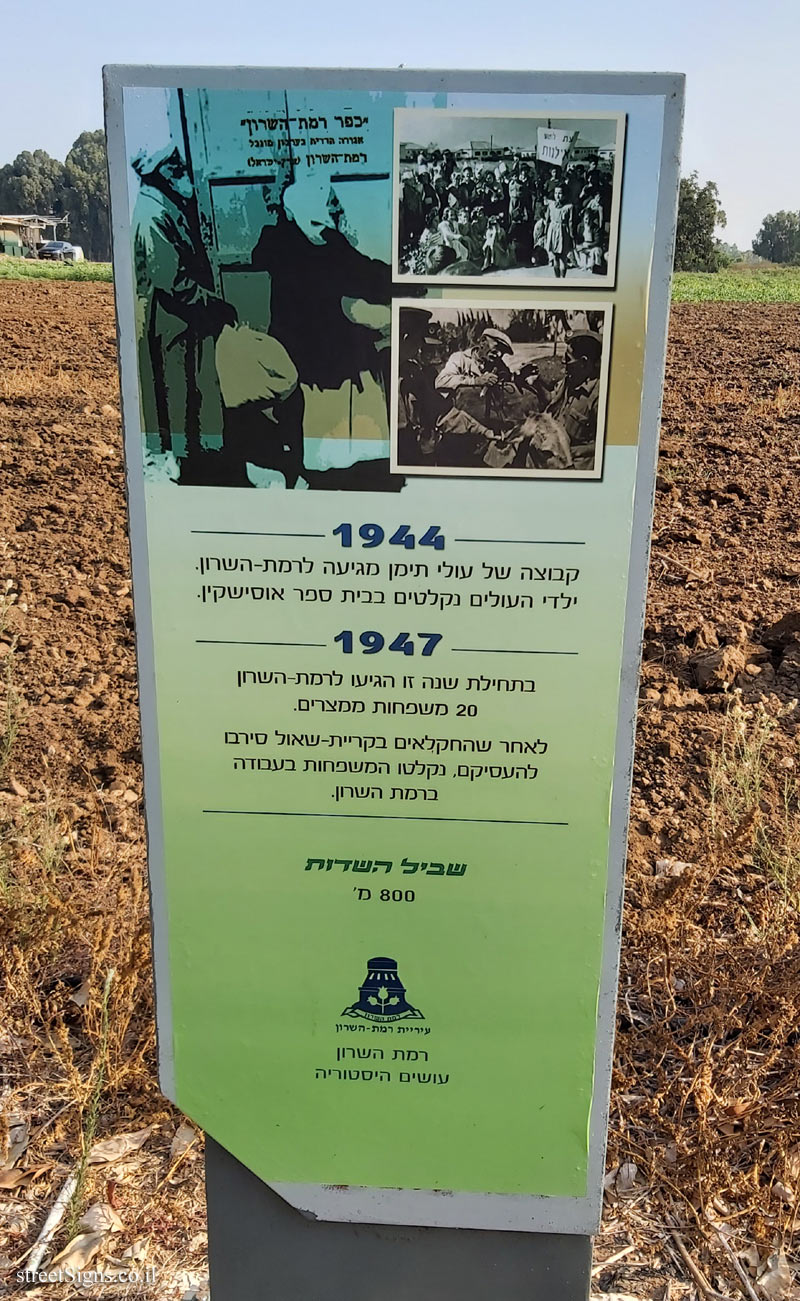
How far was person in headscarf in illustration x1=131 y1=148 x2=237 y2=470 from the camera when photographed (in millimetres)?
1243

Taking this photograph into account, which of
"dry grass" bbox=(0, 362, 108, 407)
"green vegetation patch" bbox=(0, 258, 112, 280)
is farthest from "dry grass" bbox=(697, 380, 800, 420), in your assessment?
"green vegetation patch" bbox=(0, 258, 112, 280)

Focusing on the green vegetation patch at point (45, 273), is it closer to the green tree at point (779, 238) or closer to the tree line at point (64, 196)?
the tree line at point (64, 196)

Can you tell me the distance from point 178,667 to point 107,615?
3366 mm

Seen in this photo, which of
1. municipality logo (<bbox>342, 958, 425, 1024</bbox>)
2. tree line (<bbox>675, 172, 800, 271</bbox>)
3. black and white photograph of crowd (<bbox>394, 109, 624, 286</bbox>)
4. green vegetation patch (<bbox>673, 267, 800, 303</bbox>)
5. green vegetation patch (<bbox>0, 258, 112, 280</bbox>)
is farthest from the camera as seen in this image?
tree line (<bbox>675, 172, 800, 271</bbox>)

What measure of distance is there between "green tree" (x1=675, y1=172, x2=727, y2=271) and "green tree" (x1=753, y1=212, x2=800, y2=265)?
29.0 m

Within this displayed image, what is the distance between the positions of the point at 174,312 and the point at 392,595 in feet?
1.62

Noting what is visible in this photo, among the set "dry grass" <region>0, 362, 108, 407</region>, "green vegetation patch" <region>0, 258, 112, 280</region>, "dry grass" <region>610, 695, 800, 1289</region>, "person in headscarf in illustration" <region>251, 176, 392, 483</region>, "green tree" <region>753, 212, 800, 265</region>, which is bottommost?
"dry grass" <region>610, 695, 800, 1289</region>

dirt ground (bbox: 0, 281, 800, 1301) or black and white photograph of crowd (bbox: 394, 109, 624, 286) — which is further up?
black and white photograph of crowd (bbox: 394, 109, 624, 286)

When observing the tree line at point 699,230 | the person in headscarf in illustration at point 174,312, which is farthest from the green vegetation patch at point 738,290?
the person in headscarf in illustration at point 174,312

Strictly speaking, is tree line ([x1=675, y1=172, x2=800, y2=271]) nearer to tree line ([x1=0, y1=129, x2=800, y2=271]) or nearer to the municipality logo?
tree line ([x1=0, y1=129, x2=800, y2=271])

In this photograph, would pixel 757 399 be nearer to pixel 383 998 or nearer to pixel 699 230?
pixel 383 998

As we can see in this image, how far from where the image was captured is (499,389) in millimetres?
1273

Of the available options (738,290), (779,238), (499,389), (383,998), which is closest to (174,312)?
(499,389)

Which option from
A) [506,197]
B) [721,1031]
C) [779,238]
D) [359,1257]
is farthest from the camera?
[779,238]
